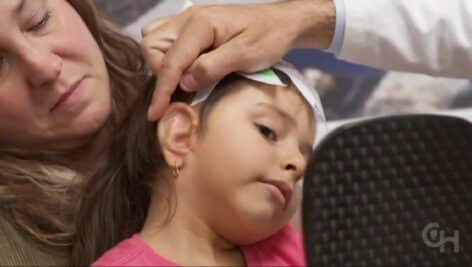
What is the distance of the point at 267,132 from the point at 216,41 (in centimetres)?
13

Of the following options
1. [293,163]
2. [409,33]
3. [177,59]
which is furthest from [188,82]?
[409,33]

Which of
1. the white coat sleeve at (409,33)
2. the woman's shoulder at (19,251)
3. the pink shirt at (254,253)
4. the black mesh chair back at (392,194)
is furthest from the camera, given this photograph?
the white coat sleeve at (409,33)

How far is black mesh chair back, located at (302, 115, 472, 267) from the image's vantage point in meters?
0.73

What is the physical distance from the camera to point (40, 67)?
40.1 inches

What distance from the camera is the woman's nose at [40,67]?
1021 mm

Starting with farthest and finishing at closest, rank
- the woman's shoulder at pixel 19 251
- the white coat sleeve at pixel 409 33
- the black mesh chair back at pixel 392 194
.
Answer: the white coat sleeve at pixel 409 33, the woman's shoulder at pixel 19 251, the black mesh chair back at pixel 392 194

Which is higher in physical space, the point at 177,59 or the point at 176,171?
the point at 177,59

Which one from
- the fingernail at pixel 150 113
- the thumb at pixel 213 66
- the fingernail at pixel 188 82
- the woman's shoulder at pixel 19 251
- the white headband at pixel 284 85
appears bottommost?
the woman's shoulder at pixel 19 251

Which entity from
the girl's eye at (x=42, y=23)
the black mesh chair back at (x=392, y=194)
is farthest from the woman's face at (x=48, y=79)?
the black mesh chair back at (x=392, y=194)

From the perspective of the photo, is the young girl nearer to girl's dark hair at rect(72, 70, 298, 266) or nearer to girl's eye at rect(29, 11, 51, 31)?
girl's dark hair at rect(72, 70, 298, 266)

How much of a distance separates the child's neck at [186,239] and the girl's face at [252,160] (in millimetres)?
18

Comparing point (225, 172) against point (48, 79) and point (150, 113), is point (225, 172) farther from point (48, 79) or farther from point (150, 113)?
point (48, 79)

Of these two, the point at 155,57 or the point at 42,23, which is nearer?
the point at 155,57

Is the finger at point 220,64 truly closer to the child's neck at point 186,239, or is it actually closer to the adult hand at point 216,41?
the adult hand at point 216,41
